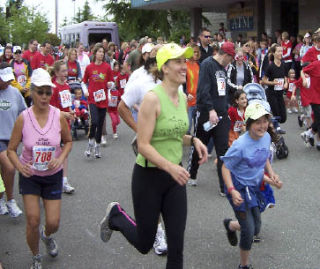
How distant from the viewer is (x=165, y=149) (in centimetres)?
343

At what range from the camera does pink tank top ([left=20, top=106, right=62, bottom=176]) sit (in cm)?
420

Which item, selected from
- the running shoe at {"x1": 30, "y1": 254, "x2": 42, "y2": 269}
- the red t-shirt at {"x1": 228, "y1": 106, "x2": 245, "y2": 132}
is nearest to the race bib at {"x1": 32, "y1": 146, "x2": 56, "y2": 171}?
the running shoe at {"x1": 30, "y1": 254, "x2": 42, "y2": 269}

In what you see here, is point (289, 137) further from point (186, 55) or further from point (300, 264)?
point (186, 55)

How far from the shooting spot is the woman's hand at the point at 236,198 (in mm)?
3887

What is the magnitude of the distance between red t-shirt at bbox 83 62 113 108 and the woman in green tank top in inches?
205

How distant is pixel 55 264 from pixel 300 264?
2.26 m

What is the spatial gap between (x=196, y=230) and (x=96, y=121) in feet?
13.1

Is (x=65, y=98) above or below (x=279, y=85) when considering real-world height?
below

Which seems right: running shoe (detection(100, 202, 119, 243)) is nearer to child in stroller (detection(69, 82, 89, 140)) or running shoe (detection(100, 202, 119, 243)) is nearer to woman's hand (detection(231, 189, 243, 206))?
woman's hand (detection(231, 189, 243, 206))

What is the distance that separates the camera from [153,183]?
346cm

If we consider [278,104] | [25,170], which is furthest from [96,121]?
[25,170]

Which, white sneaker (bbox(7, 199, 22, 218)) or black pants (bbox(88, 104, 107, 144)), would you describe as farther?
black pants (bbox(88, 104, 107, 144))

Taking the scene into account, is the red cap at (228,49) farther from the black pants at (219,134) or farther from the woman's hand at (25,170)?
the woman's hand at (25,170)

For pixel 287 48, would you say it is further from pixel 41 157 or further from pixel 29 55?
pixel 41 157
